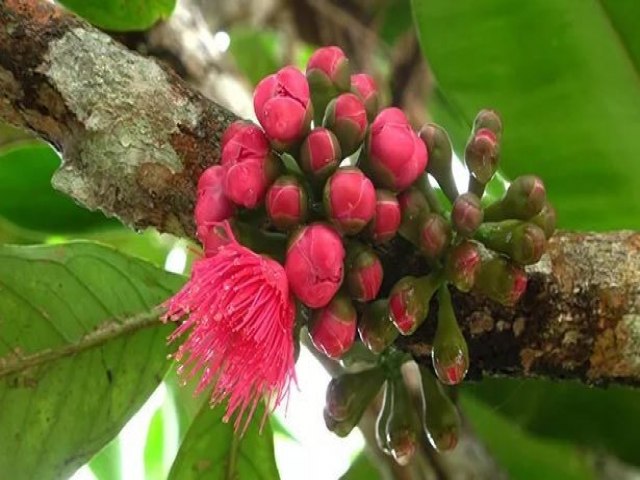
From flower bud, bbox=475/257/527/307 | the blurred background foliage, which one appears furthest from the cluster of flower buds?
the blurred background foliage

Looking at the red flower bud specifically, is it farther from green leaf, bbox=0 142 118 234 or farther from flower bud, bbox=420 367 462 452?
green leaf, bbox=0 142 118 234

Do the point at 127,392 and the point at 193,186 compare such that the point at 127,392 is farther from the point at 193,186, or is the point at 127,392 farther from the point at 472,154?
the point at 472,154

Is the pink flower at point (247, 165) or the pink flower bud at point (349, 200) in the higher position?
the pink flower at point (247, 165)

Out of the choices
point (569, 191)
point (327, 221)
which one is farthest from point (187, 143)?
point (569, 191)

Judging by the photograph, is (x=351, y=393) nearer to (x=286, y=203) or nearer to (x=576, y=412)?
(x=286, y=203)

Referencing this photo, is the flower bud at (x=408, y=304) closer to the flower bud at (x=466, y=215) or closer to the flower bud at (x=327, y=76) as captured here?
the flower bud at (x=466, y=215)

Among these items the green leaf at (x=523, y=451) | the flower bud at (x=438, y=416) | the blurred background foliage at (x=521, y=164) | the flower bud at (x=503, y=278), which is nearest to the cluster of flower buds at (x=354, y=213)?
the flower bud at (x=503, y=278)

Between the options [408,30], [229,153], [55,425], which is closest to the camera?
[229,153]
